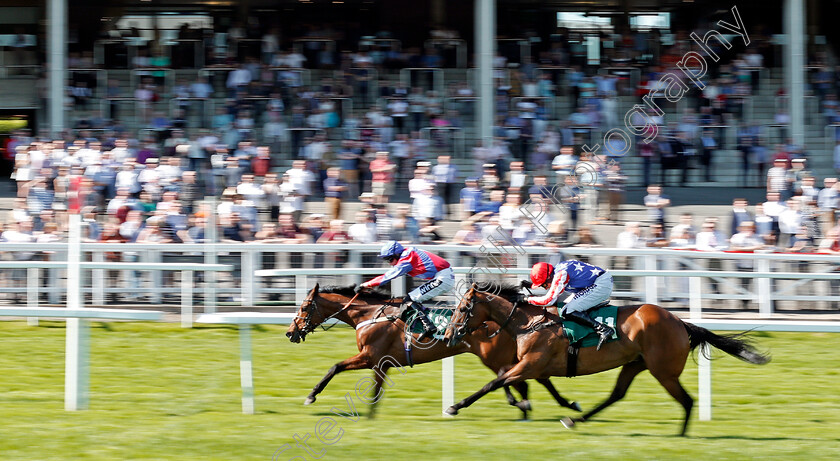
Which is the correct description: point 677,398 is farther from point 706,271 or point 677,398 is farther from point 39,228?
point 39,228

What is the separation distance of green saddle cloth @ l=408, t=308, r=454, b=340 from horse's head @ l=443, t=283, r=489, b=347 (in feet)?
0.30

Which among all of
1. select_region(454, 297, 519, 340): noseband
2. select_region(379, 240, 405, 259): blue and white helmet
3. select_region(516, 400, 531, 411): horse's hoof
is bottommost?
select_region(516, 400, 531, 411): horse's hoof

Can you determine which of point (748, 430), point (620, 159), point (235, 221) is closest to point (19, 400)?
point (235, 221)

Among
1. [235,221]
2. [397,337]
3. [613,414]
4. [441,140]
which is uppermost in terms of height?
[441,140]

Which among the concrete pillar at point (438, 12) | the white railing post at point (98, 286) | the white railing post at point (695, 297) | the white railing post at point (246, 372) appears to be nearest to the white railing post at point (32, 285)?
the white railing post at point (98, 286)

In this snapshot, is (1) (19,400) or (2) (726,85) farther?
(2) (726,85)

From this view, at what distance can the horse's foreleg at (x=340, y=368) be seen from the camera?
25.5ft

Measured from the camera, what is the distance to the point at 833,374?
930cm

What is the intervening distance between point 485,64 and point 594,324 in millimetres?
8029

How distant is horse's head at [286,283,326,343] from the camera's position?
7.91 metres

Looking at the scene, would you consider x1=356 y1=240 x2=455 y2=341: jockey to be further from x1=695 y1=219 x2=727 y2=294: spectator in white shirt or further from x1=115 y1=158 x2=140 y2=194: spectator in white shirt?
x1=115 y1=158 x2=140 y2=194: spectator in white shirt

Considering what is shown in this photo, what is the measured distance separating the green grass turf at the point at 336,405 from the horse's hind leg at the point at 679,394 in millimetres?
122

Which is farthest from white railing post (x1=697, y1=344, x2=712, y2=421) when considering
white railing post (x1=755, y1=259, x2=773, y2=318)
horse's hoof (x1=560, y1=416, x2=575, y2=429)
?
white railing post (x1=755, y1=259, x2=773, y2=318)

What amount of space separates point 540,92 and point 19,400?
909 centimetres
